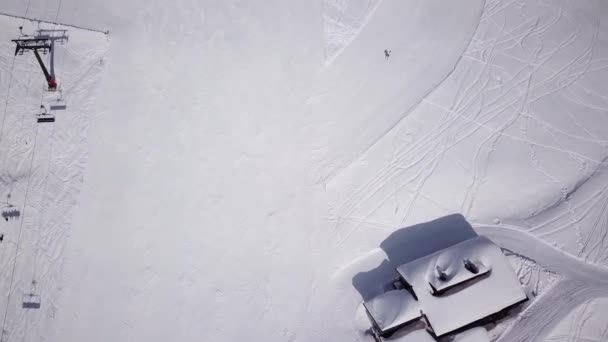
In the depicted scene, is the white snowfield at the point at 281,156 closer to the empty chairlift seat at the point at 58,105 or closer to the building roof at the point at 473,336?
the empty chairlift seat at the point at 58,105

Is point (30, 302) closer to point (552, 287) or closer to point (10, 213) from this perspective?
point (10, 213)

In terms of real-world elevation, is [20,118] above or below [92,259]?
Answer: above

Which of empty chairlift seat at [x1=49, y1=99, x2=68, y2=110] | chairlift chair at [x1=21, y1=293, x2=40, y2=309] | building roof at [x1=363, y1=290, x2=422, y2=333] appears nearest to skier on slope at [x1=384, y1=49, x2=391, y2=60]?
building roof at [x1=363, y1=290, x2=422, y2=333]

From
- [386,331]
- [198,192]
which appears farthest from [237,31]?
[386,331]

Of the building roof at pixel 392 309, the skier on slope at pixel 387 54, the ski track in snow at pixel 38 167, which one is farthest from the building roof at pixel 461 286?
the ski track in snow at pixel 38 167

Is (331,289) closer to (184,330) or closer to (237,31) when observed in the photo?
(184,330)

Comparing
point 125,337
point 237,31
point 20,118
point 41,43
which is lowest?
point 125,337

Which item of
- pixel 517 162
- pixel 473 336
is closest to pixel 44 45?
pixel 473 336
